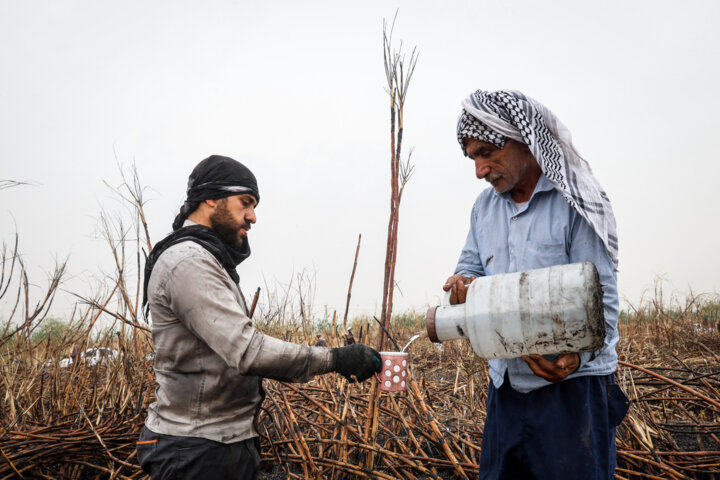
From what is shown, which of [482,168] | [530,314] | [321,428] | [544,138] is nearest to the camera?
[530,314]

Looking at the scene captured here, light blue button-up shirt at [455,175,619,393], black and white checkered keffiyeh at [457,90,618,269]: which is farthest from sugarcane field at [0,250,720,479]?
black and white checkered keffiyeh at [457,90,618,269]

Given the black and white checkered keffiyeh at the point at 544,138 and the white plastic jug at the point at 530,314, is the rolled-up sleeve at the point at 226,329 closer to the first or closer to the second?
the white plastic jug at the point at 530,314

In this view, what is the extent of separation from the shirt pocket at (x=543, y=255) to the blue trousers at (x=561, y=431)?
0.37m

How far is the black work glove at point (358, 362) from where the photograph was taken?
1514mm

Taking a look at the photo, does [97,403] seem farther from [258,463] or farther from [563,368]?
[563,368]

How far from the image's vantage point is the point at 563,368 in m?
1.33

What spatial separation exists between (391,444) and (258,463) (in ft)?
3.67

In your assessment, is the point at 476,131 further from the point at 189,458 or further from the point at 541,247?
the point at 189,458

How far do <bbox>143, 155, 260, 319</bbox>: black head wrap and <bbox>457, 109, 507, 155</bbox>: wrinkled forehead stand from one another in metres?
0.92

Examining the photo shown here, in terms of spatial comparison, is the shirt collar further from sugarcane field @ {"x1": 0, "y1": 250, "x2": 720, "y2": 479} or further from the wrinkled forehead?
sugarcane field @ {"x1": 0, "y1": 250, "x2": 720, "y2": 479}

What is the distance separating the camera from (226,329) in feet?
4.74

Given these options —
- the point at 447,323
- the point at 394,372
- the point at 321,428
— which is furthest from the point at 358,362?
the point at 321,428

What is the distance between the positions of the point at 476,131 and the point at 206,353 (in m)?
1.25

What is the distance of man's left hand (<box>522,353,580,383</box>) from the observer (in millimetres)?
1328
